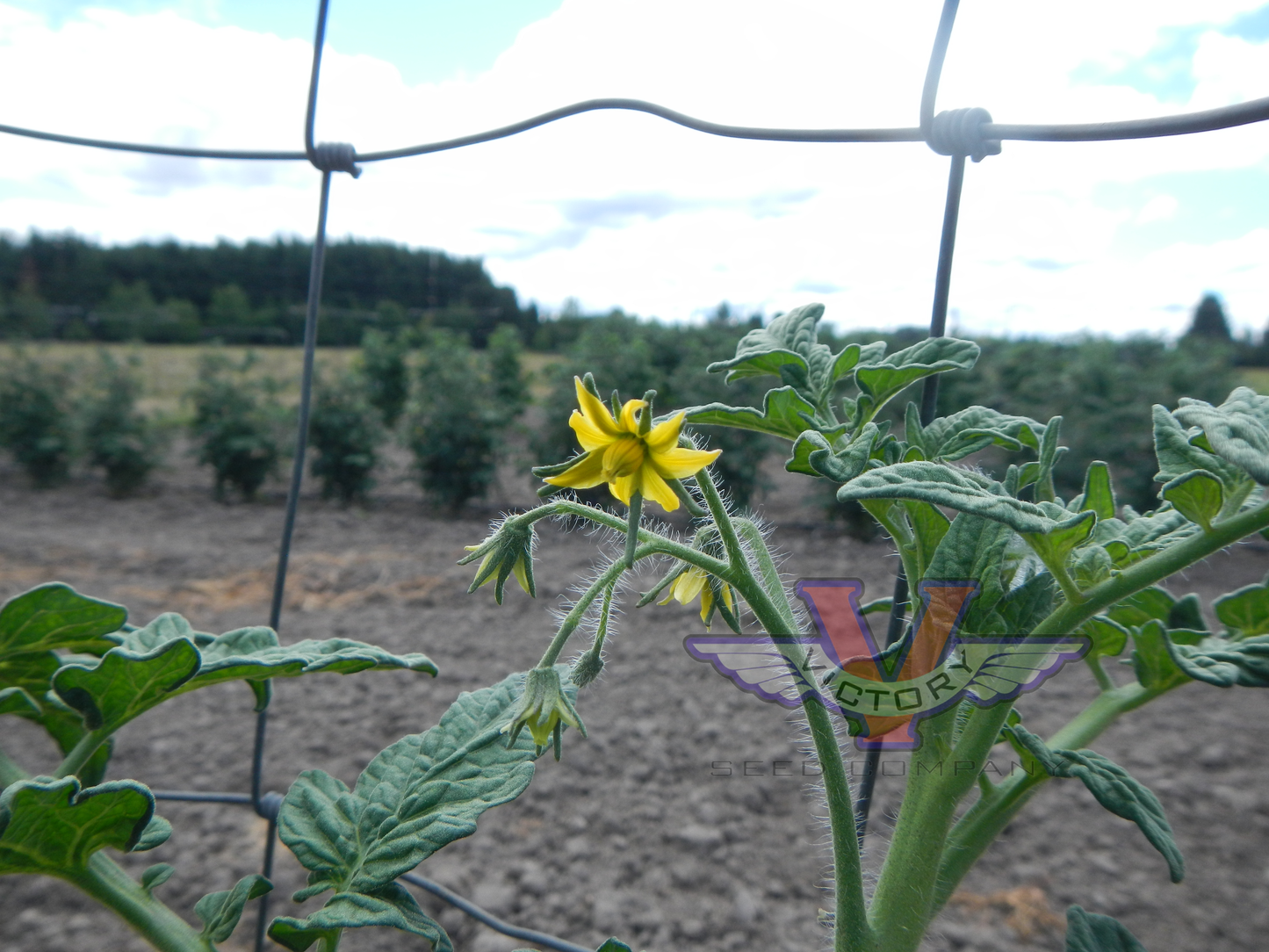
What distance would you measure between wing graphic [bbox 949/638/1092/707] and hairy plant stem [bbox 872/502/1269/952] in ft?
0.04

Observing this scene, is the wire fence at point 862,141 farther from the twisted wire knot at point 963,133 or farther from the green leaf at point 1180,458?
the green leaf at point 1180,458

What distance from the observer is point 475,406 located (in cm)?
562

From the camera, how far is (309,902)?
1681 millimetres

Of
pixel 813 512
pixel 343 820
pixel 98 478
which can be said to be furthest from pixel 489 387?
pixel 343 820

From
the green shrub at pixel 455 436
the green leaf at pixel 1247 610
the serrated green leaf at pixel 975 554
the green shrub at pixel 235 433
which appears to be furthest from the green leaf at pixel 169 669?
the green shrub at pixel 235 433

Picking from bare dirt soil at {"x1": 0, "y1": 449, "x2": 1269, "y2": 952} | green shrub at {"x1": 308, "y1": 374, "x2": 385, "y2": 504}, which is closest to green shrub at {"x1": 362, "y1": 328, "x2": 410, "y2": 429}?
green shrub at {"x1": 308, "y1": 374, "x2": 385, "y2": 504}

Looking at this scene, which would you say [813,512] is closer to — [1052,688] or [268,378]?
[1052,688]

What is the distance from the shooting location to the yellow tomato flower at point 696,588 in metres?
0.70

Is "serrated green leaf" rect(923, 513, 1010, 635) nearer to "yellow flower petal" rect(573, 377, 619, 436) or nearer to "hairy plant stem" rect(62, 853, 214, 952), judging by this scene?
"yellow flower petal" rect(573, 377, 619, 436)

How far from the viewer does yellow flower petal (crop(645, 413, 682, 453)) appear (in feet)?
1.71

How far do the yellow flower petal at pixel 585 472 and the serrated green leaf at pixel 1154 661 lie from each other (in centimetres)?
43

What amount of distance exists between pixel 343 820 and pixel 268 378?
19.5 feet

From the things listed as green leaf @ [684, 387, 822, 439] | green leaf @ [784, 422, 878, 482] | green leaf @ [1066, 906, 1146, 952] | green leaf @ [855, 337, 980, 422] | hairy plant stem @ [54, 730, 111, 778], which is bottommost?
green leaf @ [1066, 906, 1146, 952]

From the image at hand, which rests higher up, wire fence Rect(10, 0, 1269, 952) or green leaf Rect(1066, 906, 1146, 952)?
wire fence Rect(10, 0, 1269, 952)
